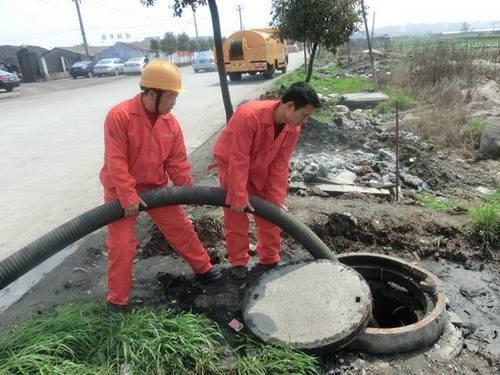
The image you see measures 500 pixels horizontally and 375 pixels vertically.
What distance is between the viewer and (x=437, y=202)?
520cm

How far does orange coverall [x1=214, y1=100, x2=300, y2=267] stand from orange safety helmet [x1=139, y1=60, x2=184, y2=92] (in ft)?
1.75

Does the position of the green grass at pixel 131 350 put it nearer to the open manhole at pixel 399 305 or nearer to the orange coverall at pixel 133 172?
the orange coverall at pixel 133 172

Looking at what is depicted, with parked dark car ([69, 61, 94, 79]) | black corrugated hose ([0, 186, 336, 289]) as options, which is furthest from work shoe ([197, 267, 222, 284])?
parked dark car ([69, 61, 94, 79])

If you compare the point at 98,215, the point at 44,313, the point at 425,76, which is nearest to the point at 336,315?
the point at 98,215

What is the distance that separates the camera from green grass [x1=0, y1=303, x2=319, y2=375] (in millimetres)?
2369

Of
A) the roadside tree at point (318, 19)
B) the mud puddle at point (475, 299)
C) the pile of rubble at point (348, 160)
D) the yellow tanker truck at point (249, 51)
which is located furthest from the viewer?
the yellow tanker truck at point (249, 51)

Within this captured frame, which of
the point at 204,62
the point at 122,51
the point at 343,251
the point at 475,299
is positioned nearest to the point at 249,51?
the point at 204,62

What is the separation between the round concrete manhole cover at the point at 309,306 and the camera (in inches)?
107

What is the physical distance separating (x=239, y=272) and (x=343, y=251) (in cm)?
116

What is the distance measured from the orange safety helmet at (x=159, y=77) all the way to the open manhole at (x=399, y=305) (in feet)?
6.75

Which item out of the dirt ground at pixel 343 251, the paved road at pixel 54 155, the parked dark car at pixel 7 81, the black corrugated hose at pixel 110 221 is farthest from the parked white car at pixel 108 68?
the black corrugated hose at pixel 110 221

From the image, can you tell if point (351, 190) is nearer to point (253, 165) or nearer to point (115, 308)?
point (253, 165)

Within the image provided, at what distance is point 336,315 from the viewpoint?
2848 millimetres

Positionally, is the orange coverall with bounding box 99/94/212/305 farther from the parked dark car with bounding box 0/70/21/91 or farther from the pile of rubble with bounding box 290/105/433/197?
the parked dark car with bounding box 0/70/21/91
